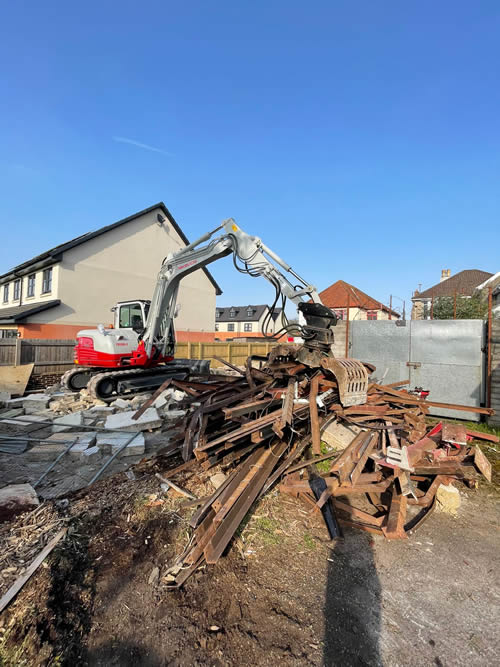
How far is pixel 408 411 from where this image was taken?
5770mm

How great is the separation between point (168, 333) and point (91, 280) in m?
11.1

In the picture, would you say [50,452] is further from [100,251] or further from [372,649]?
[100,251]

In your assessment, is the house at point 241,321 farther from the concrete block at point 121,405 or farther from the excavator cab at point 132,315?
the concrete block at point 121,405

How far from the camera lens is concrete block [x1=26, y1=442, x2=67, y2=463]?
19.9 feet

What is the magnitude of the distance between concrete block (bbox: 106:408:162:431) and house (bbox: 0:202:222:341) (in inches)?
502

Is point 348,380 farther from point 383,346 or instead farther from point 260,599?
point 383,346

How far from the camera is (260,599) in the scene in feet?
8.97

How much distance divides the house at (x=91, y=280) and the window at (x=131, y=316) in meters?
8.39

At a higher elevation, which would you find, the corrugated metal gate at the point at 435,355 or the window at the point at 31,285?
the window at the point at 31,285

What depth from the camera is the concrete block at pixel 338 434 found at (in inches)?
226

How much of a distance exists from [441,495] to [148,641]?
3.73 meters

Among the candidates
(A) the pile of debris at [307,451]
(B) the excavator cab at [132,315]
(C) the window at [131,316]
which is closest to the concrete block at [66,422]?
(A) the pile of debris at [307,451]

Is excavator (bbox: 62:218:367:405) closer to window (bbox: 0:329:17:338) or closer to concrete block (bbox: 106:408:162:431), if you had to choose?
concrete block (bbox: 106:408:162:431)

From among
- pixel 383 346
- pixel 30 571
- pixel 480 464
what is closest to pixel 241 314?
pixel 383 346
